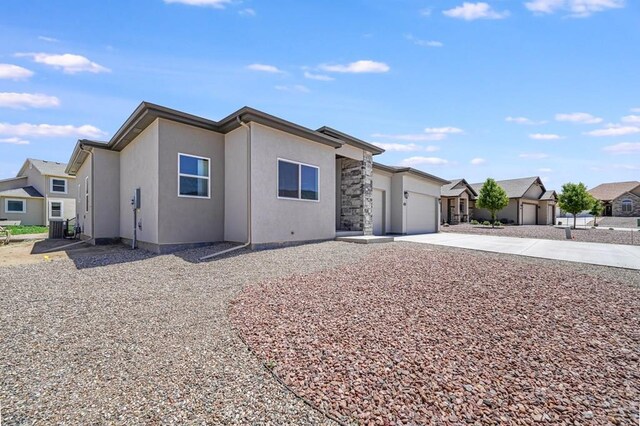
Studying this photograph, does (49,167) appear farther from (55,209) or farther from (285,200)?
(285,200)

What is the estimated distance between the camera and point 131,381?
2574mm

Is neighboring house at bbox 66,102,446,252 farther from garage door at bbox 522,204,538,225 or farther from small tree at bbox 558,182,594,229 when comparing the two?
garage door at bbox 522,204,538,225

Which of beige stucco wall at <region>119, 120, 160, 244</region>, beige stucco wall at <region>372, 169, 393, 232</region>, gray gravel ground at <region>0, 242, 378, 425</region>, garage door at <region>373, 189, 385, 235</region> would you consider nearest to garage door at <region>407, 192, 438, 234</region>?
beige stucco wall at <region>372, 169, 393, 232</region>

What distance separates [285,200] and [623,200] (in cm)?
Result: 5030

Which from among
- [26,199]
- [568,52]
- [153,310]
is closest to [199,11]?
[153,310]

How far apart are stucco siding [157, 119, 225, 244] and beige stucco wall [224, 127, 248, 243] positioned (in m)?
0.23

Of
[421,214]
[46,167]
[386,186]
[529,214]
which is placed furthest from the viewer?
[529,214]

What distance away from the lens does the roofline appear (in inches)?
451

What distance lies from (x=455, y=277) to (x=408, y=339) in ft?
9.73

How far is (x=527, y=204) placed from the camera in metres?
32.7

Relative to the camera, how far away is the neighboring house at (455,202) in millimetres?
29072

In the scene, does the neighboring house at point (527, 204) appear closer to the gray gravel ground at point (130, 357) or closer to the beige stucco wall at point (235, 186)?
the beige stucco wall at point (235, 186)

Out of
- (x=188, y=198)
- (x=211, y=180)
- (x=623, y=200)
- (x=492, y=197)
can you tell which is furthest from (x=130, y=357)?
(x=623, y=200)

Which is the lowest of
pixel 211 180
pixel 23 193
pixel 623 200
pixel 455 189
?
pixel 211 180
